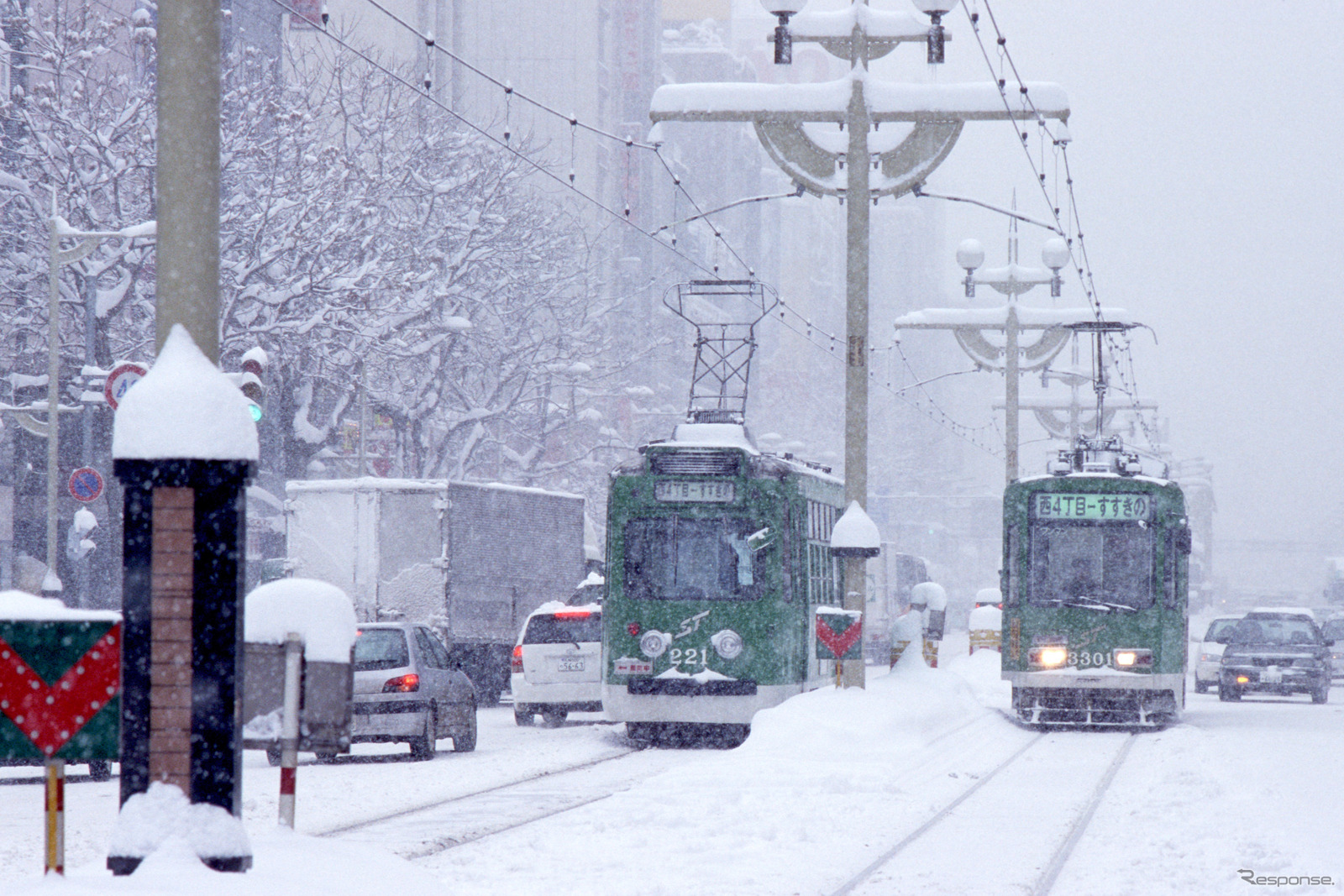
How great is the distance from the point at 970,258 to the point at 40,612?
3583cm

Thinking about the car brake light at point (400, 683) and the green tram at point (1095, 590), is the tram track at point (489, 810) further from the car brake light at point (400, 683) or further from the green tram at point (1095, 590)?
the green tram at point (1095, 590)

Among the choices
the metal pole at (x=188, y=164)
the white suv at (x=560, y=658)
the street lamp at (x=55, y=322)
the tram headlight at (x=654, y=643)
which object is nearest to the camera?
the metal pole at (x=188, y=164)

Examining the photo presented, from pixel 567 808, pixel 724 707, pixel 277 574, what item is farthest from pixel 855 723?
pixel 277 574

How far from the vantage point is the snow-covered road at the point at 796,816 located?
10984 millimetres

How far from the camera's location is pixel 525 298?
53906 mm

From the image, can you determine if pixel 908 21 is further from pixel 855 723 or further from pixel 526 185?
pixel 526 185

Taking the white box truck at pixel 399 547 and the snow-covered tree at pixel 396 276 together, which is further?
the snow-covered tree at pixel 396 276

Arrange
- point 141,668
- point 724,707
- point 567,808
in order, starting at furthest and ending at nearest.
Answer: point 724,707
point 567,808
point 141,668

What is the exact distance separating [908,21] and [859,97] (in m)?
A: 1.10

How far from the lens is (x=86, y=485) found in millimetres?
29797

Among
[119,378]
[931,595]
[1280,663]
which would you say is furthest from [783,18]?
[1280,663]

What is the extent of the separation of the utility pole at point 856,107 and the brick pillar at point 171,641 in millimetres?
15052

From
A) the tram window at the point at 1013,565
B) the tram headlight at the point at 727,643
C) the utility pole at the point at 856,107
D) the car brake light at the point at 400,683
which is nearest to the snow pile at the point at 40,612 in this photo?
the car brake light at the point at 400,683

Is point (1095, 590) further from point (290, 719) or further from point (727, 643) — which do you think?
point (290, 719)
